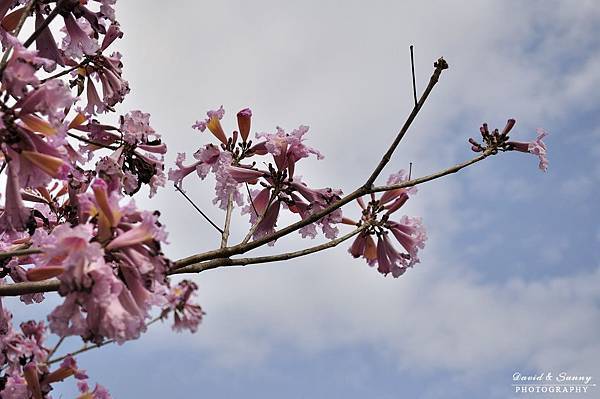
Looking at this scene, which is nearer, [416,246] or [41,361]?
[41,361]

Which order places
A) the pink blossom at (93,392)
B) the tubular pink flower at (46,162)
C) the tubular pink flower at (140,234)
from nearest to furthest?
the tubular pink flower at (140,234) < the tubular pink flower at (46,162) < the pink blossom at (93,392)

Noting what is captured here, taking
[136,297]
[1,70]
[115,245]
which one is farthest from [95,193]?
[1,70]

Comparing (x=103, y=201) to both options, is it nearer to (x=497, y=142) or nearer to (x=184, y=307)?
(x=184, y=307)

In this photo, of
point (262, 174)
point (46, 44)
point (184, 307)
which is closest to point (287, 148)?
point (262, 174)

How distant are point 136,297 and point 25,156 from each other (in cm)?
64

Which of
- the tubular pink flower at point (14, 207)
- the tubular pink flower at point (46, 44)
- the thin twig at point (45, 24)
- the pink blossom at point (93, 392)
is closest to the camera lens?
the tubular pink flower at point (14, 207)

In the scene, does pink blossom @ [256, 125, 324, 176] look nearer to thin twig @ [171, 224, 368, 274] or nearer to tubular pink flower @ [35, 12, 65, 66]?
thin twig @ [171, 224, 368, 274]

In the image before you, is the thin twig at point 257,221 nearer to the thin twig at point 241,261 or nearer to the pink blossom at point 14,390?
the thin twig at point 241,261

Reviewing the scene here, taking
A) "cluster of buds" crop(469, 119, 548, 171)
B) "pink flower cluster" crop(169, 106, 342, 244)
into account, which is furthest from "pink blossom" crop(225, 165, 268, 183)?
"cluster of buds" crop(469, 119, 548, 171)

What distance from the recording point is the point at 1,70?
2.48 meters

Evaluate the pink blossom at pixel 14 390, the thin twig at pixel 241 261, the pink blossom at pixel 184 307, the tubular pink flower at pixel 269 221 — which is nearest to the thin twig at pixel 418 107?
the thin twig at pixel 241 261

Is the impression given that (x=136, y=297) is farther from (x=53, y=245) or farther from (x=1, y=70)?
(x=1, y=70)

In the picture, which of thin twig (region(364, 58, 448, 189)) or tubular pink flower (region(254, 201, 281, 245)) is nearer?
thin twig (region(364, 58, 448, 189))

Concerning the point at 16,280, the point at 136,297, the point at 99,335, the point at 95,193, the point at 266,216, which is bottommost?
the point at 99,335
